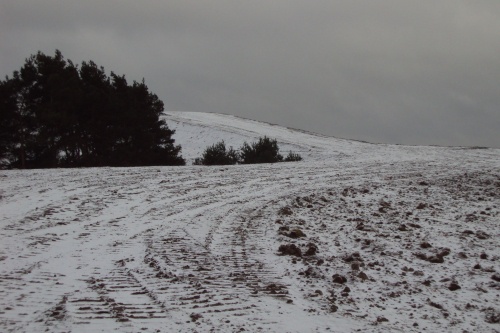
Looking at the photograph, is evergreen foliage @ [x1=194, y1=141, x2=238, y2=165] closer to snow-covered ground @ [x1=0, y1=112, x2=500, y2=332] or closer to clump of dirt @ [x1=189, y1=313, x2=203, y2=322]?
snow-covered ground @ [x1=0, y1=112, x2=500, y2=332]

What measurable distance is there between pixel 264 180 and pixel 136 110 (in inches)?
520

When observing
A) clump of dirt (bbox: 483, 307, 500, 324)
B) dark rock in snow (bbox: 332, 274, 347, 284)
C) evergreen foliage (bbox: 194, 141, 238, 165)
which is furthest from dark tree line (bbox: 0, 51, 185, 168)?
clump of dirt (bbox: 483, 307, 500, 324)

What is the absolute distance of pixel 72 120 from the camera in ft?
Result: 69.1

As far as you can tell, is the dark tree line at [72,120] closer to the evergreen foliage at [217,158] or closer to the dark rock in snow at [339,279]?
the evergreen foliage at [217,158]

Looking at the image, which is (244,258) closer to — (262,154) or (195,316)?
(195,316)

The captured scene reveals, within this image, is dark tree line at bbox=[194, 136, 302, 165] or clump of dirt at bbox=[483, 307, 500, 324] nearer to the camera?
clump of dirt at bbox=[483, 307, 500, 324]

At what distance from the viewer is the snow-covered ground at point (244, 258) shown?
4023mm

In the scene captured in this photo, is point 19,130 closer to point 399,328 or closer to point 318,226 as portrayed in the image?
point 318,226

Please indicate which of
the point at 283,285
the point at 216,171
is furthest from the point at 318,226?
the point at 216,171

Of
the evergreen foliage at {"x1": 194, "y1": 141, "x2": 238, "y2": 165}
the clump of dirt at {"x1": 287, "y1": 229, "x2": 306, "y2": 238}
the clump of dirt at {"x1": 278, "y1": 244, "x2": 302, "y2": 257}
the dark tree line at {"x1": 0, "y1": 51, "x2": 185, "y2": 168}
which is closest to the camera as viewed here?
the clump of dirt at {"x1": 278, "y1": 244, "x2": 302, "y2": 257}

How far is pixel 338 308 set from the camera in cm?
433

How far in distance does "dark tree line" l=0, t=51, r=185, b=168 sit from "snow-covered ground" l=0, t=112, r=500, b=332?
10.9 m

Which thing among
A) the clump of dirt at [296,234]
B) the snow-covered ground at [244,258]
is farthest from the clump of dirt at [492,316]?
the clump of dirt at [296,234]

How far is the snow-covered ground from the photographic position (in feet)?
13.2
